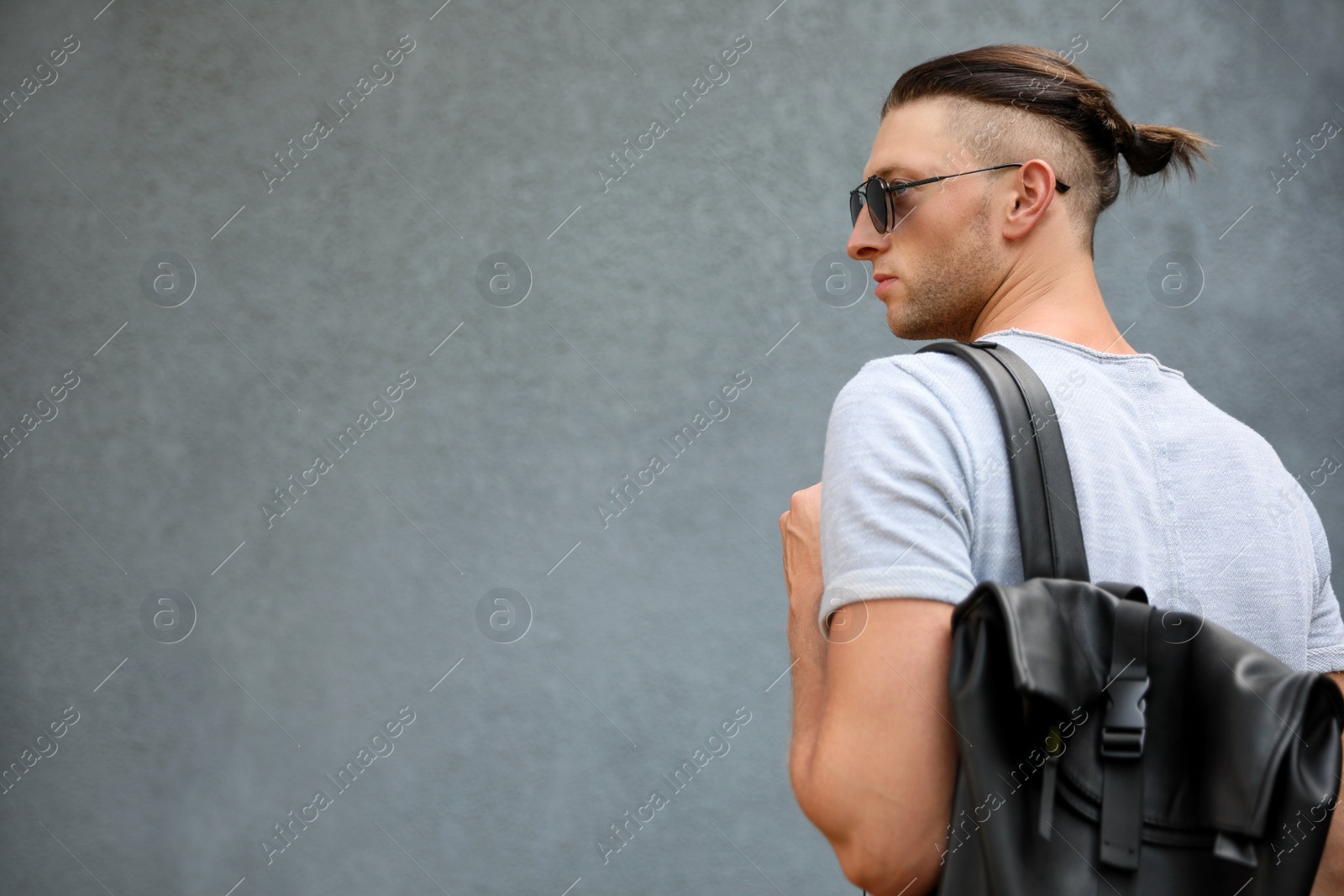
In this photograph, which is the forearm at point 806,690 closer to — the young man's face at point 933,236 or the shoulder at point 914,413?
the shoulder at point 914,413

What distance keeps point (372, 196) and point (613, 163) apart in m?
0.78

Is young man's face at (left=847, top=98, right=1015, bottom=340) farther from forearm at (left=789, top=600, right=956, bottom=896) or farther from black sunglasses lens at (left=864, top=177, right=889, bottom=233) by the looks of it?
forearm at (left=789, top=600, right=956, bottom=896)

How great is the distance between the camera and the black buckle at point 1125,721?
68 cm

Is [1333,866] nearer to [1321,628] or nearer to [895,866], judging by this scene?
[1321,628]

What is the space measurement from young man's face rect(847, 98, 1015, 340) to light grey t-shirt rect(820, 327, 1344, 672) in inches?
5.9

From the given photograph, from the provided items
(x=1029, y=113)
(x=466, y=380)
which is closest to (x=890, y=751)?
(x=1029, y=113)

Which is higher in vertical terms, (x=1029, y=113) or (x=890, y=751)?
(x=1029, y=113)

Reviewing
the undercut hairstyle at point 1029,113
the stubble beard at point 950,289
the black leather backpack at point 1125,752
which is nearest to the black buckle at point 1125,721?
the black leather backpack at point 1125,752

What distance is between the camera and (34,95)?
3.14 m

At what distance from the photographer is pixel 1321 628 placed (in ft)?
3.22

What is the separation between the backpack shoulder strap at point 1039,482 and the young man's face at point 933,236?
301mm

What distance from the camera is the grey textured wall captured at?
2.92 m

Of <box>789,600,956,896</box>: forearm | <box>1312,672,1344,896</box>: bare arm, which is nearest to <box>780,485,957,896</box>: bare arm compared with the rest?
<box>789,600,956,896</box>: forearm

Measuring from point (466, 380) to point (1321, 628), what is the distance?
2485 millimetres
